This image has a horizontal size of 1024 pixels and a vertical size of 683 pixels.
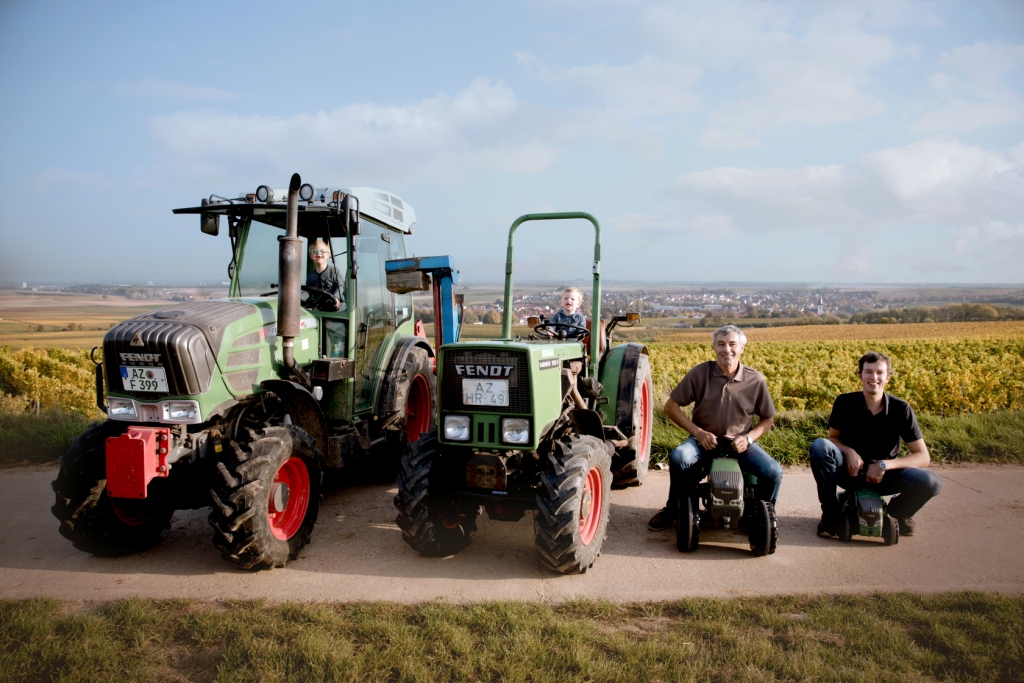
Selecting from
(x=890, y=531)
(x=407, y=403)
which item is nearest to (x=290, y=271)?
(x=407, y=403)

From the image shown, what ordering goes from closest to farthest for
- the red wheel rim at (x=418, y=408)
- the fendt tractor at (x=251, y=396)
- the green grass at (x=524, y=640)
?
the green grass at (x=524, y=640), the fendt tractor at (x=251, y=396), the red wheel rim at (x=418, y=408)

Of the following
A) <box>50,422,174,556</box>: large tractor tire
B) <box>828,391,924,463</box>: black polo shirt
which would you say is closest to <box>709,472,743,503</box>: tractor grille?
<box>828,391,924,463</box>: black polo shirt

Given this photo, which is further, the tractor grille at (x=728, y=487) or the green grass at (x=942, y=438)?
the green grass at (x=942, y=438)

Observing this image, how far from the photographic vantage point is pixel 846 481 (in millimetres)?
4883

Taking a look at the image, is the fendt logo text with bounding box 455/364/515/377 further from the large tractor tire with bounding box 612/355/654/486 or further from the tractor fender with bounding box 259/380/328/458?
the large tractor tire with bounding box 612/355/654/486

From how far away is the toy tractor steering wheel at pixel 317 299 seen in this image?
18.2 ft

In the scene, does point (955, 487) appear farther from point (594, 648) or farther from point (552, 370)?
point (594, 648)

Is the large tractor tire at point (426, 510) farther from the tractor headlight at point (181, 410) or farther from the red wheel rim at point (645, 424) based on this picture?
the red wheel rim at point (645, 424)

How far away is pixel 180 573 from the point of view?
425 centimetres

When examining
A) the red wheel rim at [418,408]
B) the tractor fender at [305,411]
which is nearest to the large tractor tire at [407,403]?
the red wheel rim at [418,408]

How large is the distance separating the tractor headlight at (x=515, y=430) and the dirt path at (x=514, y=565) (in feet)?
2.80

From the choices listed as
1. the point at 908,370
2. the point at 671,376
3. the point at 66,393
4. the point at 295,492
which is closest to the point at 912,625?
the point at 295,492

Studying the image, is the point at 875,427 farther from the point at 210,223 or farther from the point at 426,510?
the point at 210,223

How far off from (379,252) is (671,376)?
6853mm
